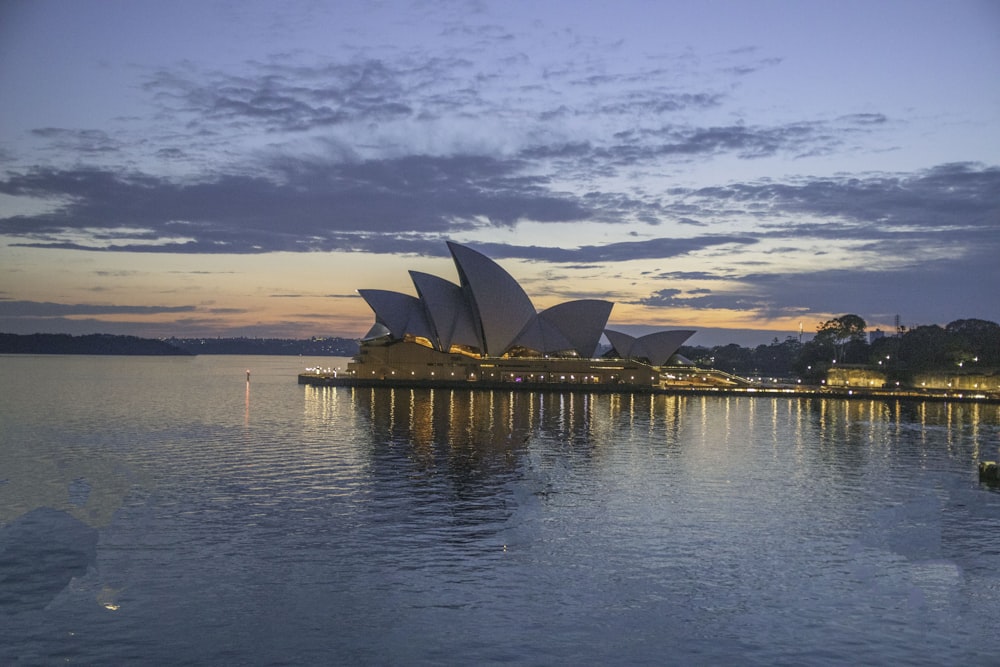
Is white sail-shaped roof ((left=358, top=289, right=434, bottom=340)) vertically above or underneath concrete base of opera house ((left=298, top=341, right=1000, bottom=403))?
above

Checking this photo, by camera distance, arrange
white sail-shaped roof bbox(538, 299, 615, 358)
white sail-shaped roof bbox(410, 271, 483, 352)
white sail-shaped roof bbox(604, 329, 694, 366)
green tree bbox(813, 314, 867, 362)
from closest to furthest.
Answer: white sail-shaped roof bbox(410, 271, 483, 352) < white sail-shaped roof bbox(538, 299, 615, 358) < white sail-shaped roof bbox(604, 329, 694, 366) < green tree bbox(813, 314, 867, 362)

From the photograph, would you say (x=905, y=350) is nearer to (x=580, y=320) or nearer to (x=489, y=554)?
(x=580, y=320)

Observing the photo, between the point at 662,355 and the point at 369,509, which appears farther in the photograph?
the point at 662,355

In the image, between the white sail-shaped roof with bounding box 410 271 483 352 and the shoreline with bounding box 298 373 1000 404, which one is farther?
the shoreline with bounding box 298 373 1000 404

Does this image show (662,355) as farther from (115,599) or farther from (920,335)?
(115,599)

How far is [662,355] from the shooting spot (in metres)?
90.3

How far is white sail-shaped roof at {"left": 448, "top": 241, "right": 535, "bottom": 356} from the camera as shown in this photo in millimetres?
70000

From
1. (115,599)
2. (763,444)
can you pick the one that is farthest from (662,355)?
(115,599)

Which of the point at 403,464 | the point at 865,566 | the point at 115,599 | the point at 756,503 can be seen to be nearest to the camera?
the point at 115,599

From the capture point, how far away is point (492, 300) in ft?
238

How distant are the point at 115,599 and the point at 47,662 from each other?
2.17 m

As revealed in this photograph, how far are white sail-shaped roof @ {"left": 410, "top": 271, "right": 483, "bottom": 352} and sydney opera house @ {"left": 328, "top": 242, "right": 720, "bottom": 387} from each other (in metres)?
0.09

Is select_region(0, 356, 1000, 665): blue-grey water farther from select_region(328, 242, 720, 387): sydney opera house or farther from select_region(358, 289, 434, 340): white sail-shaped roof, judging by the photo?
select_region(358, 289, 434, 340): white sail-shaped roof

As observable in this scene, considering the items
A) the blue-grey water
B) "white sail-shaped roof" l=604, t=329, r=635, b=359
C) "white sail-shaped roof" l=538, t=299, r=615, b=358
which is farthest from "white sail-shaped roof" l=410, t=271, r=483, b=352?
the blue-grey water
